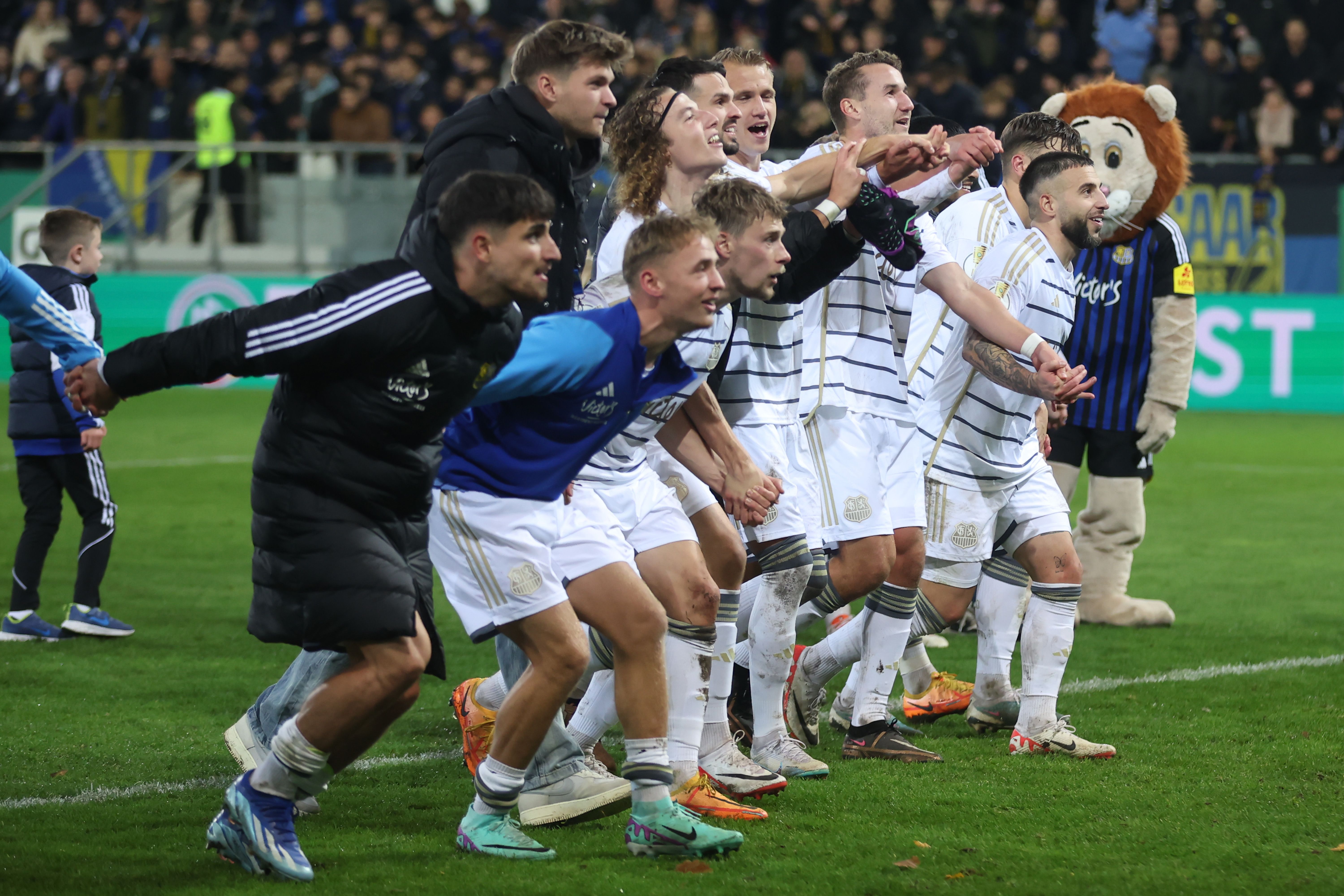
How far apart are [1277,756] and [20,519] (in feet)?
25.8

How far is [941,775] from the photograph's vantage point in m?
4.81

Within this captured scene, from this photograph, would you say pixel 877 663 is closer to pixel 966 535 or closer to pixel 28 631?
pixel 966 535

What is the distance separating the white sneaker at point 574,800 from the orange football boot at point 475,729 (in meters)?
0.34

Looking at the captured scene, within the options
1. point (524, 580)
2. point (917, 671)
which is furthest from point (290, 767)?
point (917, 671)

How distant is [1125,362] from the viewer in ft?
24.6

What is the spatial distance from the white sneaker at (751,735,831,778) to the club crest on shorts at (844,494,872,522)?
2.32 feet

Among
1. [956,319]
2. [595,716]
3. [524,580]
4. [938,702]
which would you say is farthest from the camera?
[956,319]

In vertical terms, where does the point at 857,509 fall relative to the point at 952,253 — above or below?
below

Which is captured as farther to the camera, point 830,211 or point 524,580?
point 830,211

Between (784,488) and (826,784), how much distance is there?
34.3 inches

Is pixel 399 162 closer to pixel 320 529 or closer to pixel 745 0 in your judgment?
pixel 745 0

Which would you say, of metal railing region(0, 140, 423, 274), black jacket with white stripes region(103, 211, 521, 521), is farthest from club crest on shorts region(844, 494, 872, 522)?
metal railing region(0, 140, 423, 274)

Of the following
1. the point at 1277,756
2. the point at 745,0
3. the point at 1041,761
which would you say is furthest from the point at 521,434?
the point at 745,0

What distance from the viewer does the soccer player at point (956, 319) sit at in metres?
5.47
